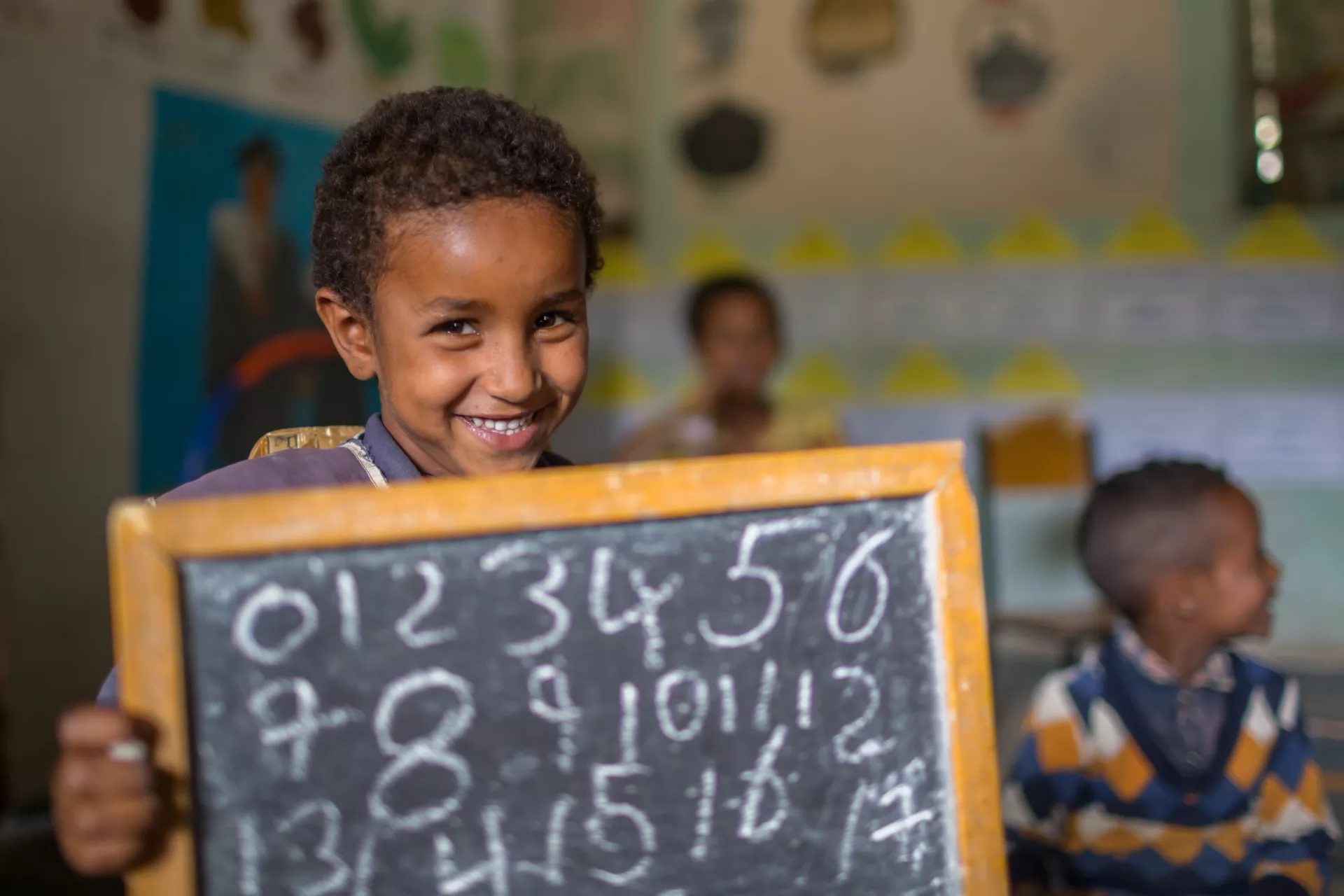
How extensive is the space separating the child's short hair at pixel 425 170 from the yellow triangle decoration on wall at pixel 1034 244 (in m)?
3.68

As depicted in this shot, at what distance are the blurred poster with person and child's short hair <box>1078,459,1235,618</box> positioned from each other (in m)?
2.32

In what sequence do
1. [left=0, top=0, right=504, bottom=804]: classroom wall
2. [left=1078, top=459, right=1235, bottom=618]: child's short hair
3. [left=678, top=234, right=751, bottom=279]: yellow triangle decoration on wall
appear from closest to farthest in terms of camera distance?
1. [left=1078, top=459, right=1235, bottom=618]: child's short hair
2. [left=0, top=0, right=504, bottom=804]: classroom wall
3. [left=678, top=234, right=751, bottom=279]: yellow triangle decoration on wall

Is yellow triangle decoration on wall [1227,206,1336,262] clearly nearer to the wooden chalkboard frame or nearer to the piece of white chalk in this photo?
the wooden chalkboard frame

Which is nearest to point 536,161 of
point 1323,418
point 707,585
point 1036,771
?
point 707,585

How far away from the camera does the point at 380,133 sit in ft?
3.59

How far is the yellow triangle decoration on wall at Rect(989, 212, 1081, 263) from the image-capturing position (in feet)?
14.8

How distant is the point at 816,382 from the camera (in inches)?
187

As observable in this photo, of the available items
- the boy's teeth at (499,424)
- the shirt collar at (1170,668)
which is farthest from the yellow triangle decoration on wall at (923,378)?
the boy's teeth at (499,424)

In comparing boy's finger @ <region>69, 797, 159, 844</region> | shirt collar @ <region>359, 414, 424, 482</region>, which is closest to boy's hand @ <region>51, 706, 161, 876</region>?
boy's finger @ <region>69, 797, 159, 844</region>

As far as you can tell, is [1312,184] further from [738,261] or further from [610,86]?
[610,86]

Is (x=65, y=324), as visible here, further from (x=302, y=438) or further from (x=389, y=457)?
(x=389, y=457)

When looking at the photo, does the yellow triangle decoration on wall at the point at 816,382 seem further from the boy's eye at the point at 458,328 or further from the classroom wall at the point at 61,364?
the boy's eye at the point at 458,328

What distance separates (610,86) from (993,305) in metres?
1.86

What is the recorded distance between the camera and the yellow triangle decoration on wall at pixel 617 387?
4.96 metres
